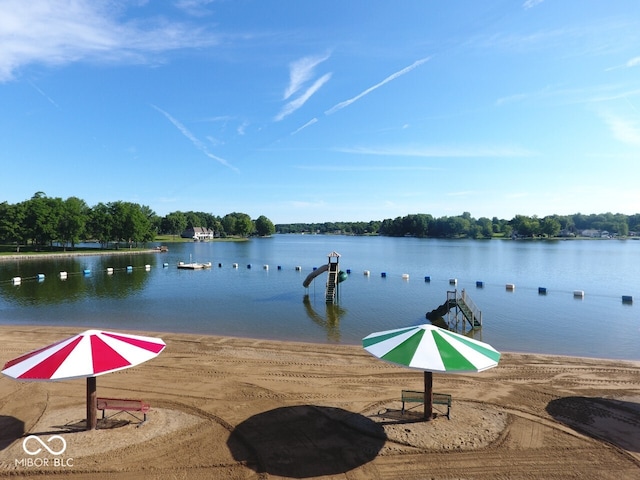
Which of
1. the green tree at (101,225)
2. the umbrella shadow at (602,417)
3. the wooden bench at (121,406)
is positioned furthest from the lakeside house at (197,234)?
the umbrella shadow at (602,417)

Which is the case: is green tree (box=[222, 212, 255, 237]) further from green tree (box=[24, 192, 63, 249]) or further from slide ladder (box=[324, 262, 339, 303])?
slide ladder (box=[324, 262, 339, 303])

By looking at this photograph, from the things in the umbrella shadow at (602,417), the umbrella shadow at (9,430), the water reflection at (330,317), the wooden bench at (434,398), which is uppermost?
the wooden bench at (434,398)

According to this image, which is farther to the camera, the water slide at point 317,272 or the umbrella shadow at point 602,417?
the water slide at point 317,272

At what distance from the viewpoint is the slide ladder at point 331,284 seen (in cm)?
3216

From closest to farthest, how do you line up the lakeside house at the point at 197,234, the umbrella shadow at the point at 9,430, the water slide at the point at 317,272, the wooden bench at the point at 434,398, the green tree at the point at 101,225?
the umbrella shadow at the point at 9,430, the wooden bench at the point at 434,398, the water slide at the point at 317,272, the green tree at the point at 101,225, the lakeside house at the point at 197,234

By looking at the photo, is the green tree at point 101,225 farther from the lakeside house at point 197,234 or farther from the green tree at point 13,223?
the lakeside house at point 197,234

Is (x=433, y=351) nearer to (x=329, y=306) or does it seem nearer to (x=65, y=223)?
(x=329, y=306)

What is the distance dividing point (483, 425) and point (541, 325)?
1765 centimetres

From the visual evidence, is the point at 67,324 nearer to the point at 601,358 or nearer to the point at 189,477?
the point at 189,477

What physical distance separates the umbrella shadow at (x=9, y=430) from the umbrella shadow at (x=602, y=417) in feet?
44.8

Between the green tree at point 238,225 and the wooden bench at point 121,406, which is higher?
the green tree at point 238,225

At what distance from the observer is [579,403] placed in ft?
36.6

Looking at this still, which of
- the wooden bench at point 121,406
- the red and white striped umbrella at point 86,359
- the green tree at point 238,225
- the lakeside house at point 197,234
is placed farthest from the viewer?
the green tree at point 238,225

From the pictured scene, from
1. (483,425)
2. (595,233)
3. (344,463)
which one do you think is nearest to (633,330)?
(483,425)
